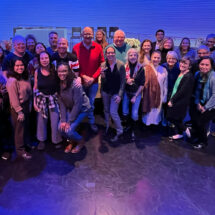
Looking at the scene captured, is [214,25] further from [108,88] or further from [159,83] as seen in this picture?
[108,88]

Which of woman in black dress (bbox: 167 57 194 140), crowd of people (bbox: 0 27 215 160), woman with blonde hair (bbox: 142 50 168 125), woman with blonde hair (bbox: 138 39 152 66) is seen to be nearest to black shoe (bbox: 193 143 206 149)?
crowd of people (bbox: 0 27 215 160)

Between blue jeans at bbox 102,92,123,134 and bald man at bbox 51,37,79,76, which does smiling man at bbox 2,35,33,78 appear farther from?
blue jeans at bbox 102,92,123,134

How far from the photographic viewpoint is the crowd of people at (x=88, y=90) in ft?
7.06

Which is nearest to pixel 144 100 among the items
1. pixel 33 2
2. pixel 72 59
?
pixel 72 59

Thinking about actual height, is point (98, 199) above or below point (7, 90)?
below

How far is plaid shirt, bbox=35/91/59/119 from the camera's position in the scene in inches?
87.6

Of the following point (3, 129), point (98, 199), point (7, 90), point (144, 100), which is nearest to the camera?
point (98, 199)

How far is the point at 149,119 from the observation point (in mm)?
2826

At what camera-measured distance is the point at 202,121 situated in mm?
2471

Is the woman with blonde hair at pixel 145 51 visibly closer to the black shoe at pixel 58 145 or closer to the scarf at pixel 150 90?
the scarf at pixel 150 90

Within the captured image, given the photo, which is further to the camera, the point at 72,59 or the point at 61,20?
the point at 61,20

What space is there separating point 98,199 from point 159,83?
175cm

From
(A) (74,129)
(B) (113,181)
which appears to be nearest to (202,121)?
(B) (113,181)

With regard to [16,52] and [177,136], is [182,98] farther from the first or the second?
[16,52]
